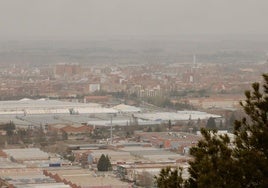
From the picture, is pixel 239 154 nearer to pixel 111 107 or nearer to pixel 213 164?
pixel 213 164

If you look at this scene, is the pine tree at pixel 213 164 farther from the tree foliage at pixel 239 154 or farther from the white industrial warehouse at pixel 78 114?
the white industrial warehouse at pixel 78 114

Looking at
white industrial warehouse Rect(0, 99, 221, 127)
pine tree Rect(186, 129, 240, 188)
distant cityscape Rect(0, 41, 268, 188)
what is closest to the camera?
pine tree Rect(186, 129, 240, 188)

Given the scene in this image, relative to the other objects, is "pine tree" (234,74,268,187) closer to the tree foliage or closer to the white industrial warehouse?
the tree foliage

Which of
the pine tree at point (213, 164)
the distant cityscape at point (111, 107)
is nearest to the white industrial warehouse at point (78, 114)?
the distant cityscape at point (111, 107)

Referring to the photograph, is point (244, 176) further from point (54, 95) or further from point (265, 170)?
point (54, 95)

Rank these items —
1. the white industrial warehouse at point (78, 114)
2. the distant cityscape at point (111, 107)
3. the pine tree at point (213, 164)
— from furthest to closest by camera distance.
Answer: the white industrial warehouse at point (78, 114) < the distant cityscape at point (111, 107) < the pine tree at point (213, 164)

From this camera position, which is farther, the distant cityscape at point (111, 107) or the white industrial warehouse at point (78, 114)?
the white industrial warehouse at point (78, 114)

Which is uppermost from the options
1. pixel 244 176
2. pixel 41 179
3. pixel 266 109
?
pixel 266 109

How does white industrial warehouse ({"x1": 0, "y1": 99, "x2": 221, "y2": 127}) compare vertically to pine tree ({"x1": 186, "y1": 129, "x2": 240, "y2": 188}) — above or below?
below

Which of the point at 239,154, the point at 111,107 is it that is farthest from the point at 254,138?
the point at 111,107

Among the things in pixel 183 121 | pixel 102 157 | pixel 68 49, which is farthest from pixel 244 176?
pixel 68 49

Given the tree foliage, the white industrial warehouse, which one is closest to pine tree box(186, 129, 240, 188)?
the tree foliage
